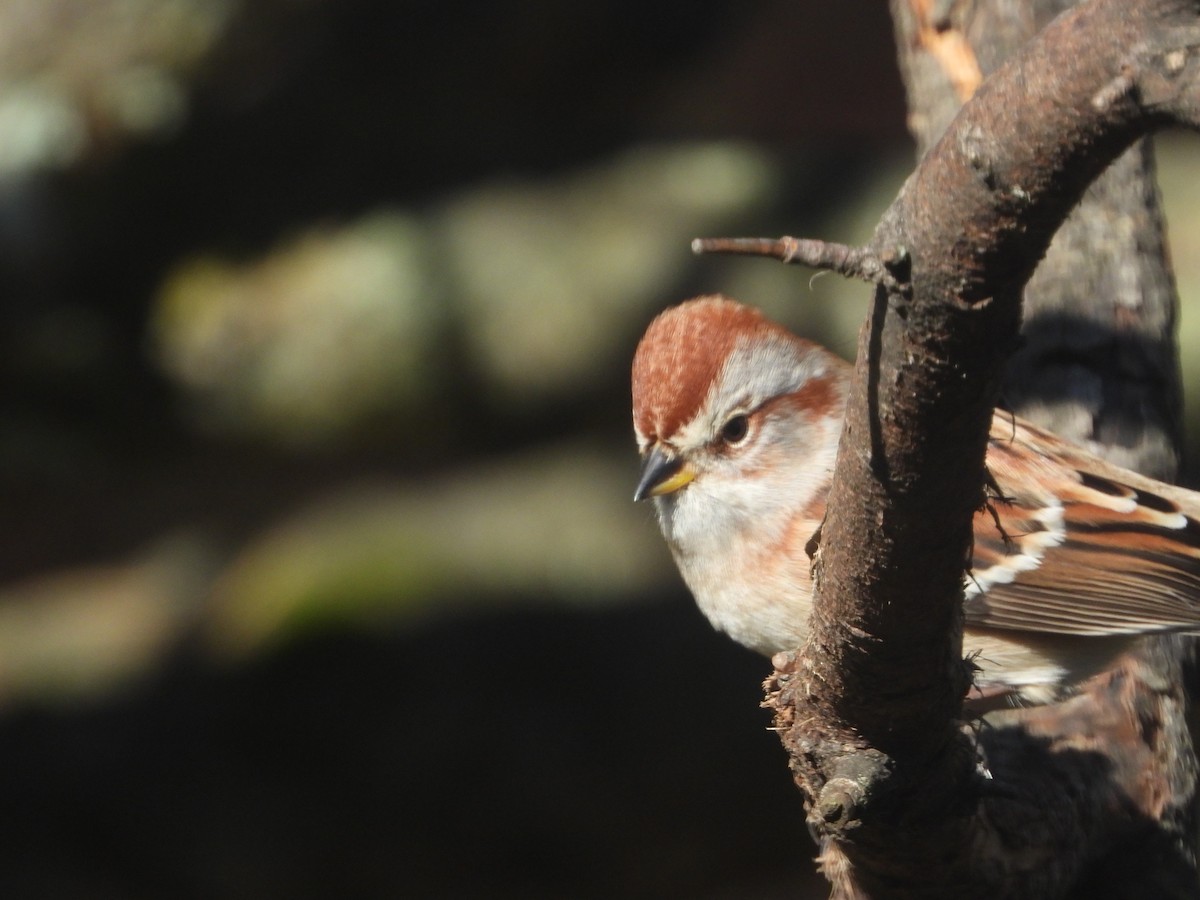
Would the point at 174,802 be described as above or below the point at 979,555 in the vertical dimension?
below

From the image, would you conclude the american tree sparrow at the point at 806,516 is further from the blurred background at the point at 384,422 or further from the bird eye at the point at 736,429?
the blurred background at the point at 384,422

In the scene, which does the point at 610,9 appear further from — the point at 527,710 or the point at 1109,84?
the point at 1109,84

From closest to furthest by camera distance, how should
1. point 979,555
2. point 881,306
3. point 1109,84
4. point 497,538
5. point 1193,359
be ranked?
point 1109,84 < point 881,306 < point 979,555 < point 1193,359 < point 497,538

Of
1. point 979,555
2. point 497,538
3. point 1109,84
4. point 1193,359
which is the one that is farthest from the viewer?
point 497,538

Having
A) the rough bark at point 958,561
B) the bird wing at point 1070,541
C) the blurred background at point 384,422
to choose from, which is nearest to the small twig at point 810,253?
the rough bark at point 958,561

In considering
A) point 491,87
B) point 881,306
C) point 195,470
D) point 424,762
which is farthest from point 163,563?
point 881,306

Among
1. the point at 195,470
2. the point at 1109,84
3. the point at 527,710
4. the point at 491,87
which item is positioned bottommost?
the point at 527,710

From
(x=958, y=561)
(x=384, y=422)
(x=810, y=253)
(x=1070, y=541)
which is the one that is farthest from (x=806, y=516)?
(x=384, y=422)

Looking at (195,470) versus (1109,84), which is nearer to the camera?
(1109,84)

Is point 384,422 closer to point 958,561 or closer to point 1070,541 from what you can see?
point 1070,541
